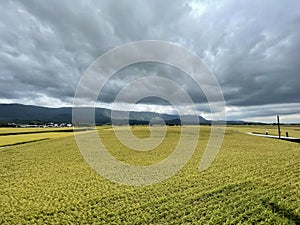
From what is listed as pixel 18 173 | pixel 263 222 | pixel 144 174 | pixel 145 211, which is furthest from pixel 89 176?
pixel 263 222

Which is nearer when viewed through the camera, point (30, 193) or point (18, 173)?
point (30, 193)

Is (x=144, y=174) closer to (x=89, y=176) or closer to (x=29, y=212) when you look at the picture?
(x=89, y=176)

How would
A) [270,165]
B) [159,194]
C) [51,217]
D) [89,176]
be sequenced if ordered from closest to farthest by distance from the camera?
[51,217] → [159,194] → [89,176] → [270,165]

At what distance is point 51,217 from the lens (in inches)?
407

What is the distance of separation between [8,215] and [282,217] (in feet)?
39.9

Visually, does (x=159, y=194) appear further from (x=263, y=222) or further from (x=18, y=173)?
(x=18, y=173)

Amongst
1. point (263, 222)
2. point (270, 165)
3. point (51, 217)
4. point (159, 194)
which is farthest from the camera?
point (270, 165)

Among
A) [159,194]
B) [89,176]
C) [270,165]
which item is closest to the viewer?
→ [159,194]

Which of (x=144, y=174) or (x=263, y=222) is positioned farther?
(x=144, y=174)

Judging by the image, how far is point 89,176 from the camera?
18266 millimetres

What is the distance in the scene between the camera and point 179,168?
66.6 ft

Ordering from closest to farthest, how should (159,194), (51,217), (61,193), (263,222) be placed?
(263,222)
(51,217)
(159,194)
(61,193)

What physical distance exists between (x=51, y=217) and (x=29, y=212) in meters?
1.36

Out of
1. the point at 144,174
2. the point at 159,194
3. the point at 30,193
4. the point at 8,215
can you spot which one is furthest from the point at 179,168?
the point at 8,215
